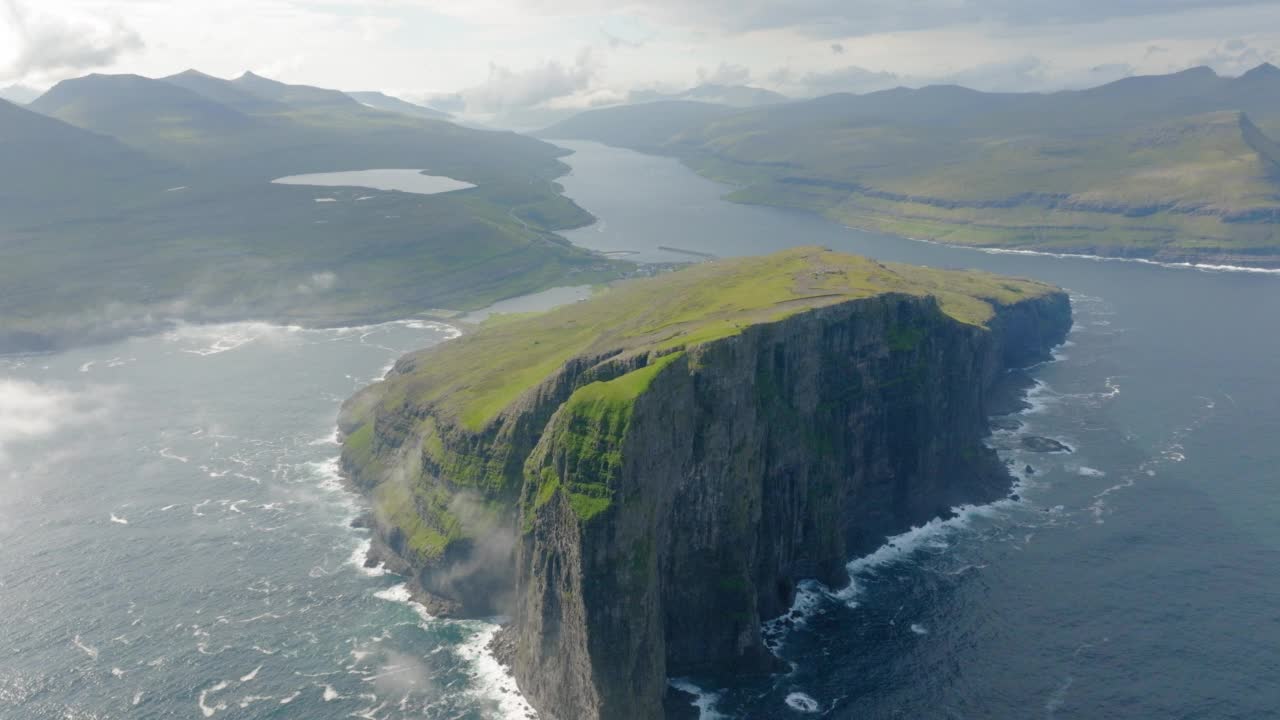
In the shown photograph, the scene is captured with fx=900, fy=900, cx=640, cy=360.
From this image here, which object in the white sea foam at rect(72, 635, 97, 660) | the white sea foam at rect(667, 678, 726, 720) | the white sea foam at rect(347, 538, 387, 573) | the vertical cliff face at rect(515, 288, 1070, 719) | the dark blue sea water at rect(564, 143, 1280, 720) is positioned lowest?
the white sea foam at rect(72, 635, 97, 660)

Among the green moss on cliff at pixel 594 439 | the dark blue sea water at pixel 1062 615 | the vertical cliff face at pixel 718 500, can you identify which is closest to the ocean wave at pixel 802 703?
the dark blue sea water at pixel 1062 615

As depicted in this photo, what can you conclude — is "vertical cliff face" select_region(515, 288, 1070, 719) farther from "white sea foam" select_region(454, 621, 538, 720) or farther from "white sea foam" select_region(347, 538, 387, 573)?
"white sea foam" select_region(347, 538, 387, 573)

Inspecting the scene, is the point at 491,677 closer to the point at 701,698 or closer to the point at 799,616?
the point at 701,698

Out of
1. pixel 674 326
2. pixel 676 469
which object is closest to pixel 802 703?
pixel 676 469

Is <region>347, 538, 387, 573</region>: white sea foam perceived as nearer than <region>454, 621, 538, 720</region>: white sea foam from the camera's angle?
No

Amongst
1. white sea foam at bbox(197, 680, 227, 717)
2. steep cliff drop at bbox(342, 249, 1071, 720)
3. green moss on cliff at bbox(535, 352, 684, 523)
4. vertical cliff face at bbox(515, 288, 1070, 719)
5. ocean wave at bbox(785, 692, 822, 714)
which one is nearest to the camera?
vertical cliff face at bbox(515, 288, 1070, 719)

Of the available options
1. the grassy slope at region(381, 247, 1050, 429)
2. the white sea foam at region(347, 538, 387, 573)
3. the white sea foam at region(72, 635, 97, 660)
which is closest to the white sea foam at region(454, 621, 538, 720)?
the white sea foam at region(347, 538, 387, 573)
